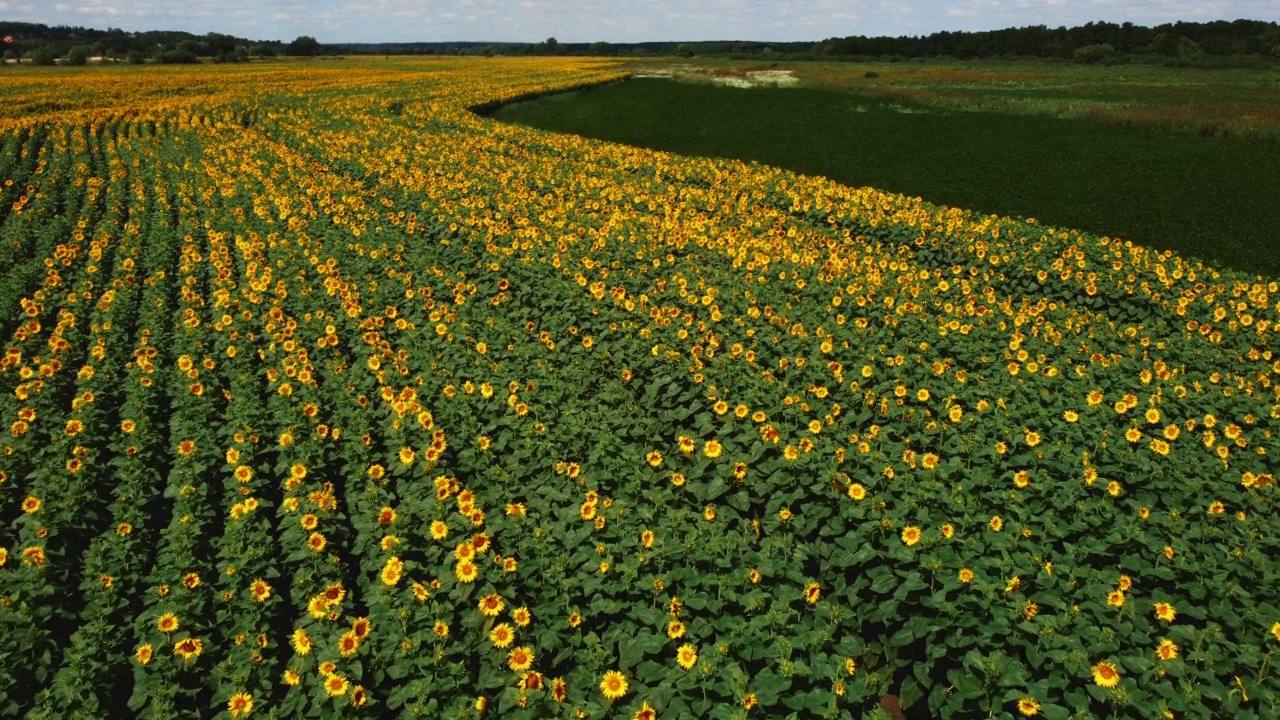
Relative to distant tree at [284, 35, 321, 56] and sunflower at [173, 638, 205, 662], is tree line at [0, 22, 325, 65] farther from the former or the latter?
sunflower at [173, 638, 205, 662]

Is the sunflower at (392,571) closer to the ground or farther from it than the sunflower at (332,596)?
farther from it

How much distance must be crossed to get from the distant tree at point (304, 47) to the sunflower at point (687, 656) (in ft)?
445

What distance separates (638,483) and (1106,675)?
3.16 meters

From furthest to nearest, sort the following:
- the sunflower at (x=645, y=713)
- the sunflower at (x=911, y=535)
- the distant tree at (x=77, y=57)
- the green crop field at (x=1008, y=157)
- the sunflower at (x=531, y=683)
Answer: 1. the distant tree at (x=77, y=57)
2. the green crop field at (x=1008, y=157)
3. the sunflower at (x=911, y=535)
4. the sunflower at (x=531, y=683)
5. the sunflower at (x=645, y=713)

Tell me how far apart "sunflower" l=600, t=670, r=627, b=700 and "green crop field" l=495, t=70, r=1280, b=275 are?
54.5ft

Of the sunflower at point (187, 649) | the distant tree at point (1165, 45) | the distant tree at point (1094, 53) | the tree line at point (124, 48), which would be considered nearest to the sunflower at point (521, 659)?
the sunflower at point (187, 649)

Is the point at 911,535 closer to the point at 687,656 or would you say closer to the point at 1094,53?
the point at 687,656

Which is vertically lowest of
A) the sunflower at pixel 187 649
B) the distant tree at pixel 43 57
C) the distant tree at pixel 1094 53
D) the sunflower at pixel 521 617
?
the sunflower at pixel 187 649

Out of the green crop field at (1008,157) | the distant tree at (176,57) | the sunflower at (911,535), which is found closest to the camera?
the sunflower at (911,535)

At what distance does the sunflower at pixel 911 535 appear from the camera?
482 centimetres

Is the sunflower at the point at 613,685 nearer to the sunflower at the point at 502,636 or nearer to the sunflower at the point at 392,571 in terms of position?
the sunflower at the point at 502,636

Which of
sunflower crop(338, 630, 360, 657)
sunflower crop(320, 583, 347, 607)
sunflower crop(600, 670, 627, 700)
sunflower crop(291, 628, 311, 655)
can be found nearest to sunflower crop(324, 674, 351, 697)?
sunflower crop(338, 630, 360, 657)

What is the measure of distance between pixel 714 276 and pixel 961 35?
140365mm

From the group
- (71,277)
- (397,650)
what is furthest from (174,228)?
(397,650)
